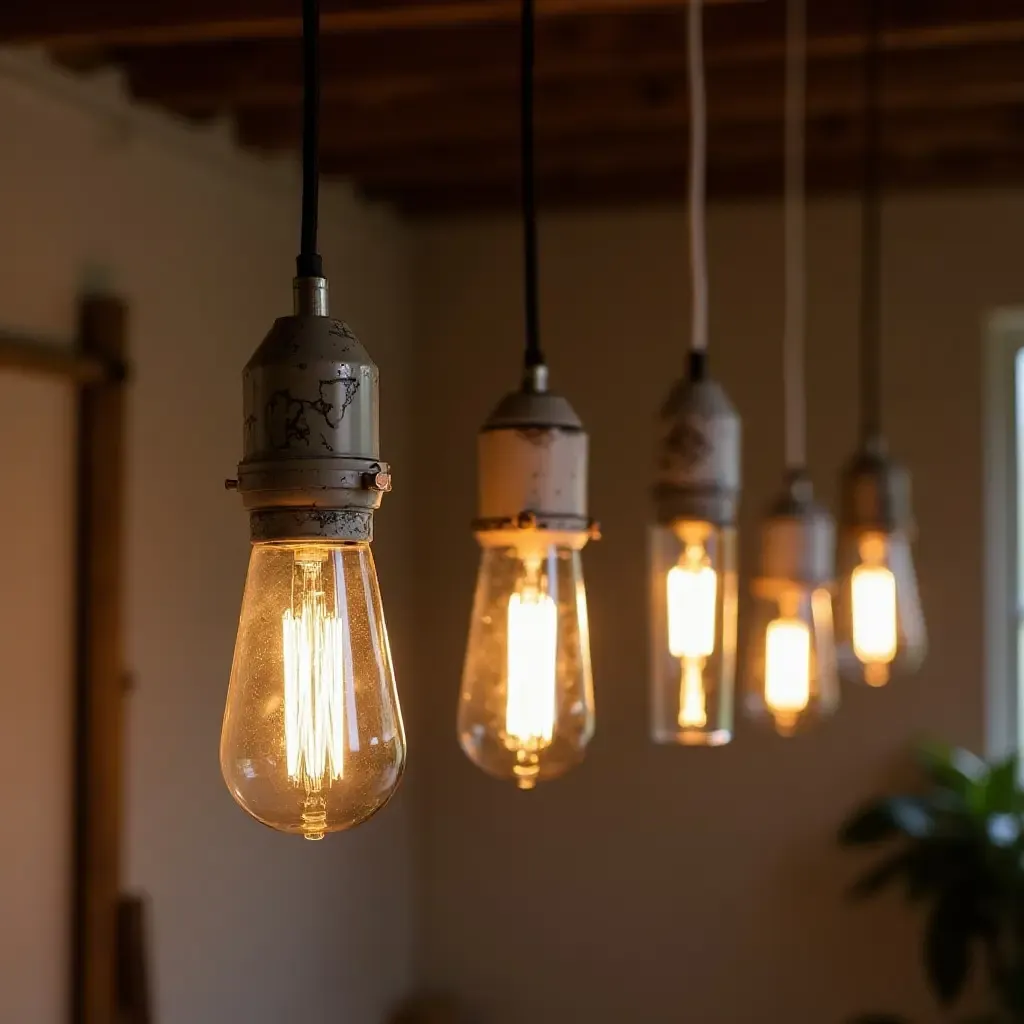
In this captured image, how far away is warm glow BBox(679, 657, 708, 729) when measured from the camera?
1.39m

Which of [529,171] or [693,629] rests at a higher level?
[529,171]

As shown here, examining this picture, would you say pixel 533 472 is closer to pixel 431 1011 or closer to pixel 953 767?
pixel 953 767

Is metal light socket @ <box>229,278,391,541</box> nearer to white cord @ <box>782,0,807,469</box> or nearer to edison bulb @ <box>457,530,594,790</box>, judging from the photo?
edison bulb @ <box>457,530,594,790</box>

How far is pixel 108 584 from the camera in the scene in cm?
235

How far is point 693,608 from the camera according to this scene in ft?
4.60

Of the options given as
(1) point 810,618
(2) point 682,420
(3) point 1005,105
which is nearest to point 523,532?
(2) point 682,420

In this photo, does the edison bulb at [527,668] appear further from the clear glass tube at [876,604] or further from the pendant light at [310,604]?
the clear glass tube at [876,604]

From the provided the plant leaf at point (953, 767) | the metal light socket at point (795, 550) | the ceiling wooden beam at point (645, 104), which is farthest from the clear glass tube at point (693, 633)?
the plant leaf at point (953, 767)

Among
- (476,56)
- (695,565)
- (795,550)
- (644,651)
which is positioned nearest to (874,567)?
(795,550)

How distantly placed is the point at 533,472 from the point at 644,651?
2782mm

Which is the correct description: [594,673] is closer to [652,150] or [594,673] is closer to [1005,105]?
[652,150]

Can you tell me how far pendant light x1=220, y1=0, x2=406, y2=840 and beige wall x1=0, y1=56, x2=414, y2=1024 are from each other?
156 cm

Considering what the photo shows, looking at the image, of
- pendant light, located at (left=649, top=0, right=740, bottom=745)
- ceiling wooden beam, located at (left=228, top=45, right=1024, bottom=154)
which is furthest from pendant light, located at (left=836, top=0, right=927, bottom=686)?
pendant light, located at (left=649, top=0, right=740, bottom=745)

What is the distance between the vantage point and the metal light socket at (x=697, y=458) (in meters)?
1.39
